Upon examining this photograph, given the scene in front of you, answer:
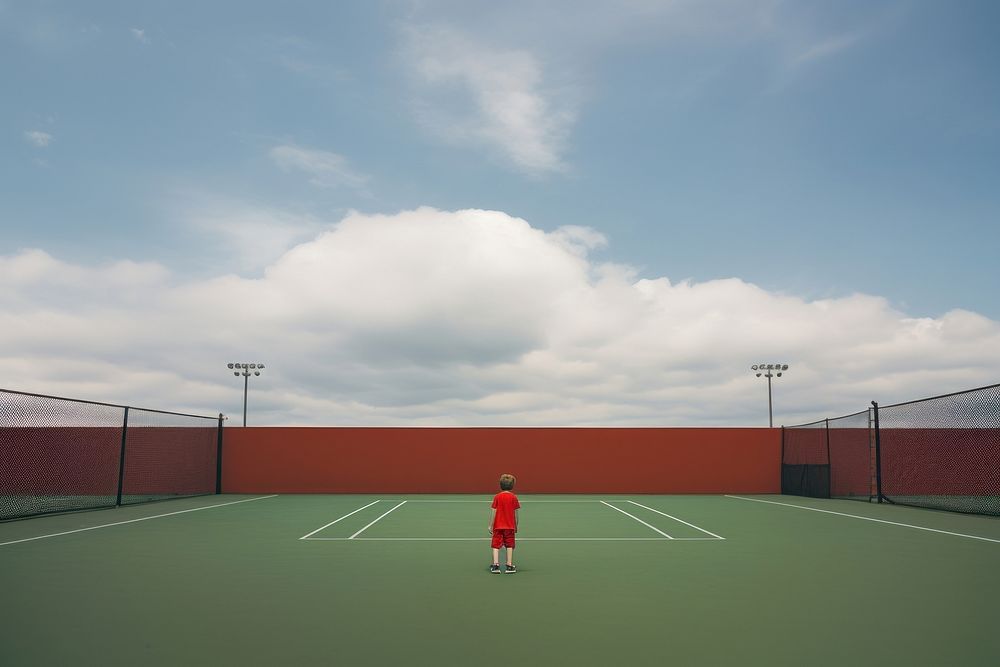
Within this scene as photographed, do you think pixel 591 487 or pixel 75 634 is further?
pixel 591 487

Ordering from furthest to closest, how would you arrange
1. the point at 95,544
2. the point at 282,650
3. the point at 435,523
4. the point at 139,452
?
the point at 139,452 → the point at 435,523 → the point at 95,544 → the point at 282,650

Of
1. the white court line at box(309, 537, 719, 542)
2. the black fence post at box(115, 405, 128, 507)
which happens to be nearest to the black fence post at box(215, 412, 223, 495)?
the black fence post at box(115, 405, 128, 507)

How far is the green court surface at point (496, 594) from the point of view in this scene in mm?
5562

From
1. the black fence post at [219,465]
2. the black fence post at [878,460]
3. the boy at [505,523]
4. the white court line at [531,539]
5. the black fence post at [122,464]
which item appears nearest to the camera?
the boy at [505,523]

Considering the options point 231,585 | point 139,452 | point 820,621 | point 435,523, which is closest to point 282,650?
point 231,585

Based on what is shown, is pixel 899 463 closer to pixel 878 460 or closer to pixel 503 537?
pixel 878 460

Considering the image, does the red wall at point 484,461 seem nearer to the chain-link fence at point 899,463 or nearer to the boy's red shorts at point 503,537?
the chain-link fence at point 899,463

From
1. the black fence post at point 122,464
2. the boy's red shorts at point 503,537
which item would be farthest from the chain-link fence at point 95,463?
the boy's red shorts at point 503,537

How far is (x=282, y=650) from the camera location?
5.55 metres

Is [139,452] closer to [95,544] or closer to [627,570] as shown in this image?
[95,544]

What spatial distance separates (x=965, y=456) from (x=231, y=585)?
23.7 meters

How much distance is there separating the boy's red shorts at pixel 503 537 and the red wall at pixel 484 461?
56.6 feet

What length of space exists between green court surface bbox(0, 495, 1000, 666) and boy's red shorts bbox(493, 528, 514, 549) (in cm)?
42

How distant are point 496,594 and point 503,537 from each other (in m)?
1.40
